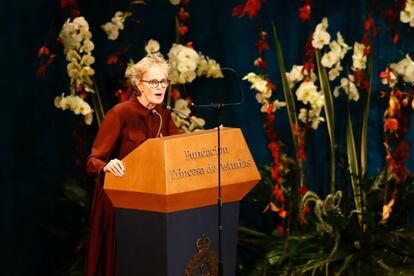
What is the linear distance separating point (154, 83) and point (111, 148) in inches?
14.0

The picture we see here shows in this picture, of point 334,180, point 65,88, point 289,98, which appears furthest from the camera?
point 65,88

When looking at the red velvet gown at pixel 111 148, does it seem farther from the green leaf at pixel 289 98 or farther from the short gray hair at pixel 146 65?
the green leaf at pixel 289 98

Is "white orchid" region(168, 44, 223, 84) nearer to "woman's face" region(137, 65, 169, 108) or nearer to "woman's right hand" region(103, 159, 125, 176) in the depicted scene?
"woman's face" region(137, 65, 169, 108)

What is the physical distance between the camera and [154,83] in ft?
15.4

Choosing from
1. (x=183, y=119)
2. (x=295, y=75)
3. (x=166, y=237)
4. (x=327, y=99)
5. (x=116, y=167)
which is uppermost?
(x=295, y=75)

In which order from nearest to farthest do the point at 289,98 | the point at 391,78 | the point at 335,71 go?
the point at 391,78 → the point at 335,71 → the point at 289,98

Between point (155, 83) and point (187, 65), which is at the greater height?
point (187, 65)

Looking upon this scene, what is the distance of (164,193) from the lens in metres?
4.21

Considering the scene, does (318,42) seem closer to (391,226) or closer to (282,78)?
(282,78)

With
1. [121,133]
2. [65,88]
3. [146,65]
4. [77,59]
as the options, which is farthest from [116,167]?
[65,88]

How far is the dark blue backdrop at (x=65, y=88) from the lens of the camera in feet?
19.8

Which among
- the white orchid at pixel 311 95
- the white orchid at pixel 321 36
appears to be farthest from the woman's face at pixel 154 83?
the white orchid at pixel 321 36

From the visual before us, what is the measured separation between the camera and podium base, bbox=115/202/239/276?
14.2 feet

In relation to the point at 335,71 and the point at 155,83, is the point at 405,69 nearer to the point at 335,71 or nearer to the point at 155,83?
the point at 335,71
